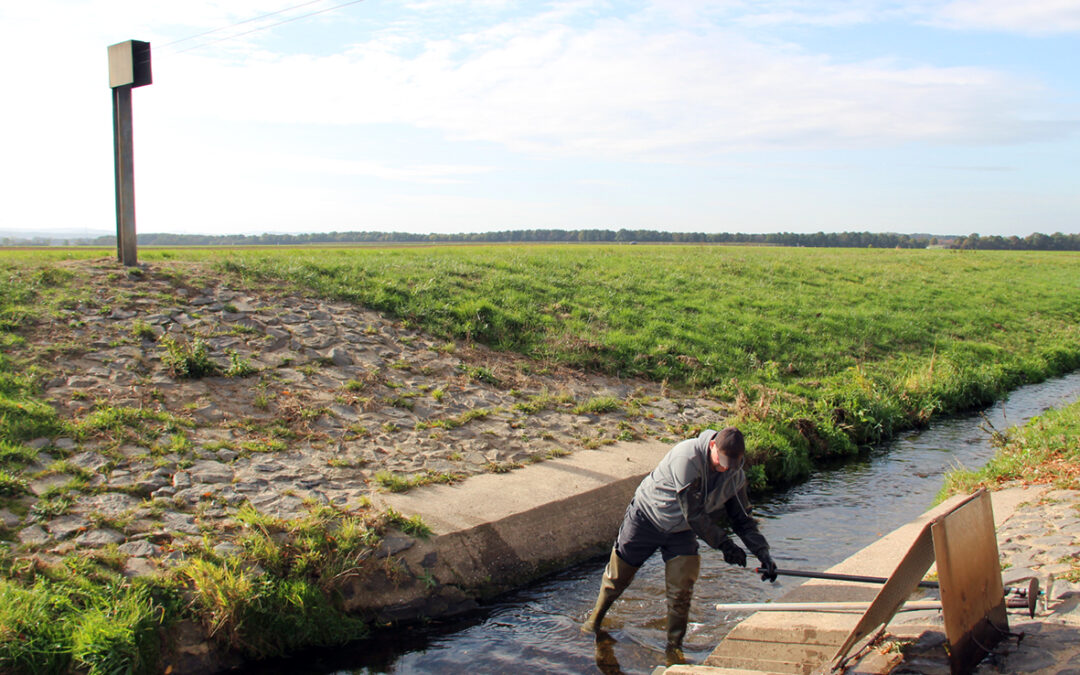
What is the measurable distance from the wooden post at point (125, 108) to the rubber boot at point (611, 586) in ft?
34.9

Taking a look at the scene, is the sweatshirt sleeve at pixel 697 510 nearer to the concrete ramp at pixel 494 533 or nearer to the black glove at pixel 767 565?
the black glove at pixel 767 565

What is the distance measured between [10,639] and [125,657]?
0.73 meters

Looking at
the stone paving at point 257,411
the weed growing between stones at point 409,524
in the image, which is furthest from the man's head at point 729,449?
the stone paving at point 257,411

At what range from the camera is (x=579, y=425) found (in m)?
11.3

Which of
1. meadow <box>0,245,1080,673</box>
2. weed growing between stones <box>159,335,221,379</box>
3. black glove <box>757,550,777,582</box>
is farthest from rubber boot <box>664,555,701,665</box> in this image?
weed growing between stones <box>159,335,221,379</box>

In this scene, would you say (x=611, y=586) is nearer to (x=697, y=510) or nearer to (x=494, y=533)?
(x=697, y=510)

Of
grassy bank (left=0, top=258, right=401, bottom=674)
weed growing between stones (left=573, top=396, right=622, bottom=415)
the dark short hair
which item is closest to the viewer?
grassy bank (left=0, top=258, right=401, bottom=674)

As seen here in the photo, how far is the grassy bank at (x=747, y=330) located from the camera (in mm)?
13671

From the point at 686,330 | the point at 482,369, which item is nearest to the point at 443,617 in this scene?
the point at 482,369

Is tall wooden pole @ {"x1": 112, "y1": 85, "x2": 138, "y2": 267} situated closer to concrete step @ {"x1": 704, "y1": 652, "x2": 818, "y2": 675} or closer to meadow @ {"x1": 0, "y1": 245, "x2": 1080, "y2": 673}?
meadow @ {"x1": 0, "y1": 245, "x2": 1080, "y2": 673}

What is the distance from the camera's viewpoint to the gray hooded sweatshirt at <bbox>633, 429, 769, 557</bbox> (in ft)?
19.4

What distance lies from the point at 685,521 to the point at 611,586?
3.27ft

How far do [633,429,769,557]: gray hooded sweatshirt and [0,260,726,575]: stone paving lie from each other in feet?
11.2

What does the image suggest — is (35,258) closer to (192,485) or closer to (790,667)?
(192,485)
